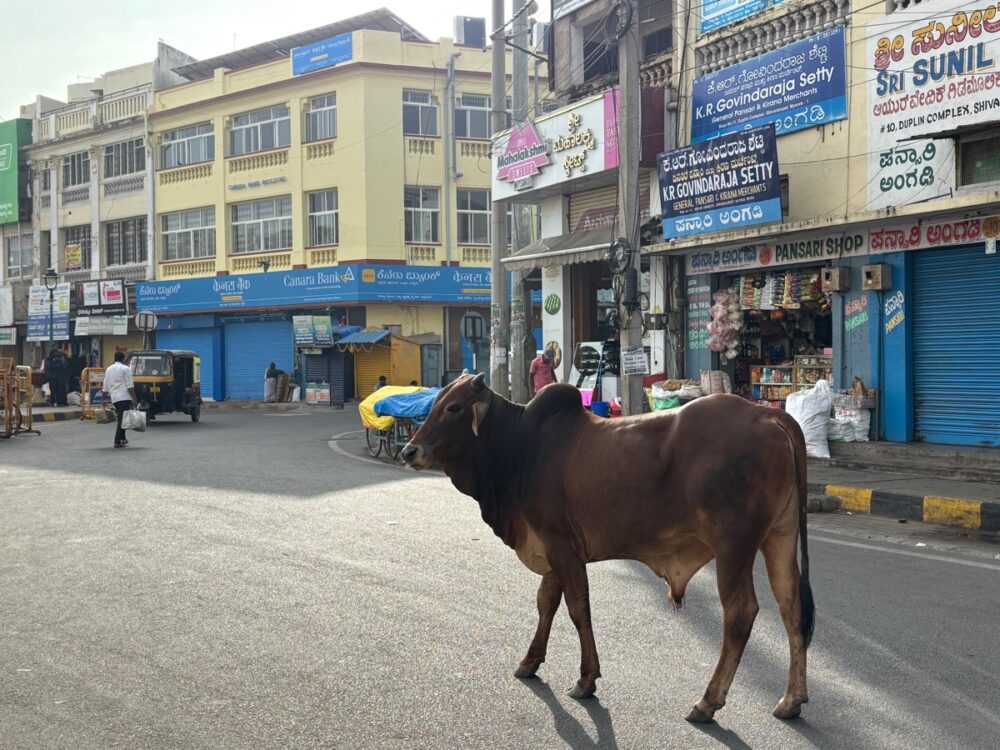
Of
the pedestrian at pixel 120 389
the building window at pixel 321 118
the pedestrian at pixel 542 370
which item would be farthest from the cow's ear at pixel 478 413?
the building window at pixel 321 118

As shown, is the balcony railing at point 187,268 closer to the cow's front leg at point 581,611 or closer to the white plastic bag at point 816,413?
the white plastic bag at point 816,413

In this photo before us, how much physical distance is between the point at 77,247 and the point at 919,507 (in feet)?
130

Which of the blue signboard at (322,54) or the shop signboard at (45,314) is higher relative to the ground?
the blue signboard at (322,54)

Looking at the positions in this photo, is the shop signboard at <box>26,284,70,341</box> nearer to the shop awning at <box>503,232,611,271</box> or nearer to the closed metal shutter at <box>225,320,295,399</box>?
the closed metal shutter at <box>225,320,295,399</box>

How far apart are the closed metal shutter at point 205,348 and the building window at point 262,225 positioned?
344cm

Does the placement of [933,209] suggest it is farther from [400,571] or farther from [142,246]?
[142,246]

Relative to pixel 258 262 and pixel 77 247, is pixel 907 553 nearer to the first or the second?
pixel 258 262

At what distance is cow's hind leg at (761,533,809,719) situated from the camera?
431 cm

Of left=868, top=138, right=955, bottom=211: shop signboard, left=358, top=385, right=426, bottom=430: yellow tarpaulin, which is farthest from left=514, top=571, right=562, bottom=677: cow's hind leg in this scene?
left=358, top=385, right=426, bottom=430: yellow tarpaulin

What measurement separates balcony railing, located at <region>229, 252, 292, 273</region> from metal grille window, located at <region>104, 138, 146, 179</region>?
674 cm

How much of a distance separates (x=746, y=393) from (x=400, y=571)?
998cm

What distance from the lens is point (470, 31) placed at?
115 feet

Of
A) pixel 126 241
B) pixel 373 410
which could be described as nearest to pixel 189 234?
pixel 126 241

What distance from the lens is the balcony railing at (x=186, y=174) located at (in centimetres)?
3734
